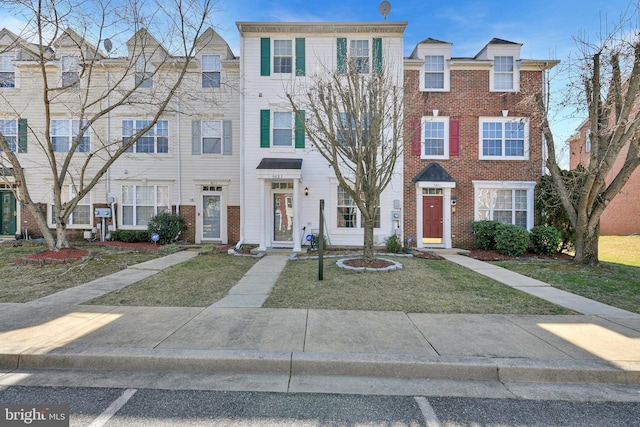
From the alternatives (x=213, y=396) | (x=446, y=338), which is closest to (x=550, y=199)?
(x=446, y=338)

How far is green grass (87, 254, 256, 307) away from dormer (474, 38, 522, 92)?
41.1 feet

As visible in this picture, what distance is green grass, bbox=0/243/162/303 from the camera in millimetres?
6438

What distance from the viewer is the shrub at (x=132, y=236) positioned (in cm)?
1345

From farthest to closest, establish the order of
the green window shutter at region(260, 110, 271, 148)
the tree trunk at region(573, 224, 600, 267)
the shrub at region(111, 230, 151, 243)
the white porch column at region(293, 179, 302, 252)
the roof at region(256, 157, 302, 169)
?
the shrub at region(111, 230, 151, 243) → the green window shutter at region(260, 110, 271, 148) → the white porch column at region(293, 179, 302, 252) → the roof at region(256, 157, 302, 169) → the tree trunk at region(573, 224, 600, 267)

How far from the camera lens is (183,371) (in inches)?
145

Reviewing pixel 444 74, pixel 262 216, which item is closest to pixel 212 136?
pixel 262 216

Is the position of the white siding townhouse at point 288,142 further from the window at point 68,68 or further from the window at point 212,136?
the window at point 68,68

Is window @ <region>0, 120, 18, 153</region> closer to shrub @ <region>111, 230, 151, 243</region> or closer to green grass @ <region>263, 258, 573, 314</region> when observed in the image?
shrub @ <region>111, 230, 151, 243</region>

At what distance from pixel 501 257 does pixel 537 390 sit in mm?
8994

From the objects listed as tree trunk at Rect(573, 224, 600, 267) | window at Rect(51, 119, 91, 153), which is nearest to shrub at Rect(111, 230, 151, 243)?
window at Rect(51, 119, 91, 153)

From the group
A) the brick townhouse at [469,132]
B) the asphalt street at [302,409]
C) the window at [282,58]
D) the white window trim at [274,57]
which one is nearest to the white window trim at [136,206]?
the white window trim at [274,57]

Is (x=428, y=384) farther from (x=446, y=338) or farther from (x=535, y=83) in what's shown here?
(x=535, y=83)

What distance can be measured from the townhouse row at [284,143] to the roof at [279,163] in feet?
0.14

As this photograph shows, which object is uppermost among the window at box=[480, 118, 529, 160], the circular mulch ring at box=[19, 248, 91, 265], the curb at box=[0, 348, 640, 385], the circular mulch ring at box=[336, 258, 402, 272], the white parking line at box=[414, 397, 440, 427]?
the window at box=[480, 118, 529, 160]
